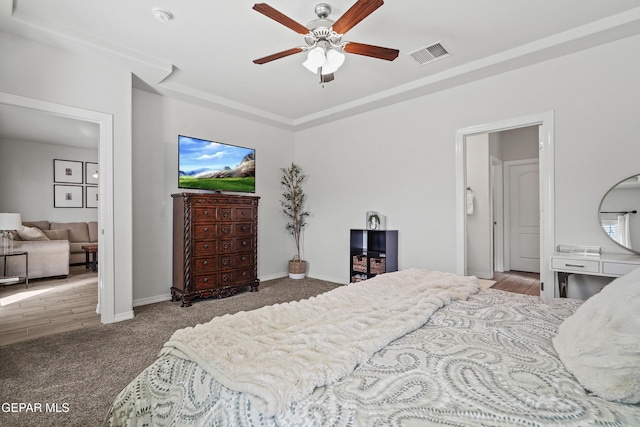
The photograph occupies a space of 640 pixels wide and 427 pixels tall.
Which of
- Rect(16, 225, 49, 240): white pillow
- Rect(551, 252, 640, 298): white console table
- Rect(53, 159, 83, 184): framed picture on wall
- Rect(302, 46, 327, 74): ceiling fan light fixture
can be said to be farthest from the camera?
Rect(53, 159, 83, 184): framed picture on wall

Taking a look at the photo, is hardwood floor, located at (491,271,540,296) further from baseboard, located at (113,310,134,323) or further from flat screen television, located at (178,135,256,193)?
baseboard, located at (113,310,134,323)

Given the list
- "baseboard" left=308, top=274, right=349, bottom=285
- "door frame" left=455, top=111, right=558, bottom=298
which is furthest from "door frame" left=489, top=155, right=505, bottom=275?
"baseboard" left=308, top=274, right=349, bottom=285

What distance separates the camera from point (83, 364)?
226 centimetres

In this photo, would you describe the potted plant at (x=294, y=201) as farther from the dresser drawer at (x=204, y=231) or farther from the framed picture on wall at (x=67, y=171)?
the framed picture on wall at (x=67, y=171)

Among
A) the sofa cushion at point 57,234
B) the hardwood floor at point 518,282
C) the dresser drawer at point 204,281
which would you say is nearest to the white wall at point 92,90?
the dresser drawer at point 204,281

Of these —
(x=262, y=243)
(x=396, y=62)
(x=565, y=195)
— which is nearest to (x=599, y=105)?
(x=565, y=195)

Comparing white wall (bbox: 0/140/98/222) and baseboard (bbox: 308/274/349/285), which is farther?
white wall (bbox: 0/140/98/222)

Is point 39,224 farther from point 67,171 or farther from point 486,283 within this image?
point 486,283

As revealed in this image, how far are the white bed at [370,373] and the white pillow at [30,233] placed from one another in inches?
248

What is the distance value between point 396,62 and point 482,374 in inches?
125

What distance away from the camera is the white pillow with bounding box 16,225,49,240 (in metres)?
5.52

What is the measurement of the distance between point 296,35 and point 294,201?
2975 mm

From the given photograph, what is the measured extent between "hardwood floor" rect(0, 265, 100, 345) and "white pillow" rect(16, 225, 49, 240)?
1.00m

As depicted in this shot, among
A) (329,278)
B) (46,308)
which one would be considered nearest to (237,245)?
(329,278)
